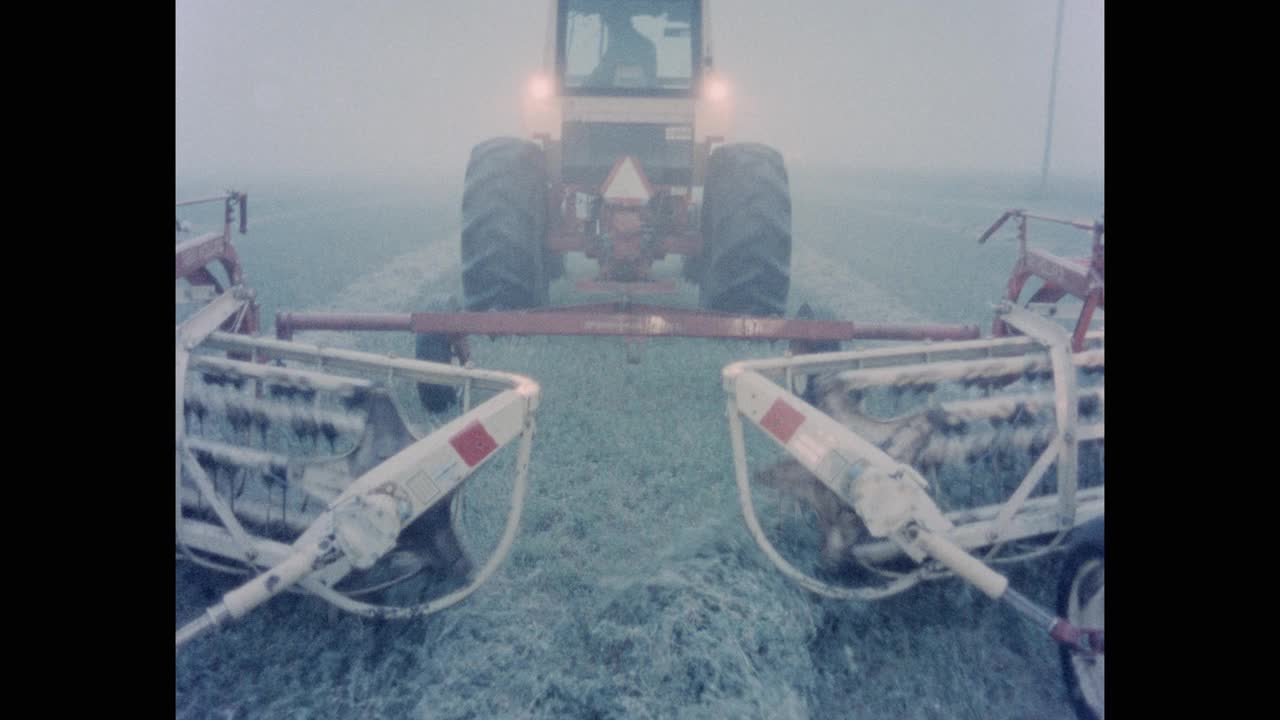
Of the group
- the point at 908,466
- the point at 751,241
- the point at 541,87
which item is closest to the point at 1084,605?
the point at 908,466

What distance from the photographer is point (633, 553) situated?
309cm

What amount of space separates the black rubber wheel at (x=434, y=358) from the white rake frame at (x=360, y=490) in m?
1.40

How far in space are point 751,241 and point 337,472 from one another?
3.02 metres

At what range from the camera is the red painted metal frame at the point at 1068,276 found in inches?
131

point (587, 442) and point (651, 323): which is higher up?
point (651, 323)

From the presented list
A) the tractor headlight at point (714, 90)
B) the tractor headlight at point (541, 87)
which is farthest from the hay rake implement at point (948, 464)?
the tractor headlight at point (541, 87)

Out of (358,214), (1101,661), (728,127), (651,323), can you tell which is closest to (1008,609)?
(1101,661)

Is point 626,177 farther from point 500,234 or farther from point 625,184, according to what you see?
point 500,234

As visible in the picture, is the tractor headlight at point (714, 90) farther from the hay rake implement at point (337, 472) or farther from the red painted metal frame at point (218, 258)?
the hay rake implement at point (337, 472)

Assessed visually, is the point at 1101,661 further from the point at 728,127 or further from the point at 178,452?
the point at 728,127

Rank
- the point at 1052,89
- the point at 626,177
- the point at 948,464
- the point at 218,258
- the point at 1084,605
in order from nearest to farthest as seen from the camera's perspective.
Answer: the point at 1084,605, the point at 948,464, the point at 218,258, the point at 626,177, the point at 1052,89

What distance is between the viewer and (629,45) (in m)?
6.31

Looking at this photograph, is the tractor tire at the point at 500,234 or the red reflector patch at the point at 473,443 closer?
the red reflector patch at the point at 473,443
